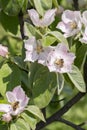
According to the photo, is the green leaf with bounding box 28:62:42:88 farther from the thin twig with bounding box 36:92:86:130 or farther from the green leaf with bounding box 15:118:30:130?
the thin twig with bounding box 36:92:86:130

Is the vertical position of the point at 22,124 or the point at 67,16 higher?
the point at 67,16

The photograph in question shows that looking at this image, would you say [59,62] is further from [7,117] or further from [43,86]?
[7,117]

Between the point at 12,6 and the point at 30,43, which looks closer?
the point at 30,43

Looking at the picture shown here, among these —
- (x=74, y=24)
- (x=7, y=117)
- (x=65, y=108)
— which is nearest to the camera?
(x=7, y=117)

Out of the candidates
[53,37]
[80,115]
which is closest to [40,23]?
[53,37]

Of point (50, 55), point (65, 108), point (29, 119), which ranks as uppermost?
point (50, 55)

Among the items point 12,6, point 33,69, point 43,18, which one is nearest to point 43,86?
point 33,69

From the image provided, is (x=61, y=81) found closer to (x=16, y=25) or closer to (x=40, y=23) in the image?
(x=40, y=23)
